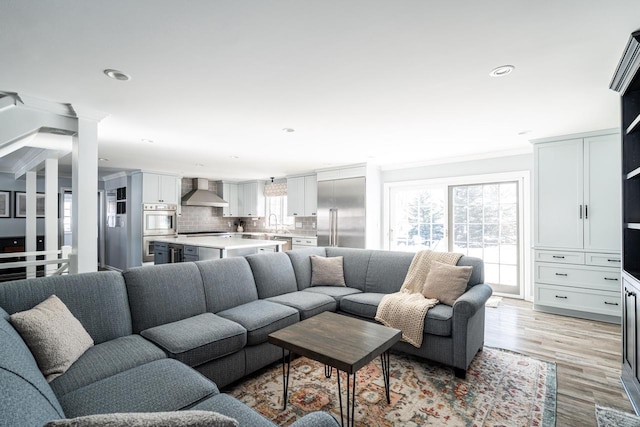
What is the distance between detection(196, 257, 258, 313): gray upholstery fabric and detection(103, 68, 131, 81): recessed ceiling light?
5.28 feet

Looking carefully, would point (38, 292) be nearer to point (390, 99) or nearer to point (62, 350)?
point (62, 350)

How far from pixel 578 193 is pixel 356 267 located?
2.98m

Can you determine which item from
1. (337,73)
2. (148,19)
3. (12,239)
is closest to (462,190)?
(337,73)

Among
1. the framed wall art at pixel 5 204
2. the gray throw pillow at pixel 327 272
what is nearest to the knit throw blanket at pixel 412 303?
the gray throw pillow at pixel 327 272

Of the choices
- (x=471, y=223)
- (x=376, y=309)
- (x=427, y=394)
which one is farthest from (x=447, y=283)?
(x=471, y=223)

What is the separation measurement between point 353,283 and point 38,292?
290 centimetres

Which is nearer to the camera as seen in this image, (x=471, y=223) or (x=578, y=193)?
(x=578, y=193)

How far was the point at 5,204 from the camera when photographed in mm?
7238

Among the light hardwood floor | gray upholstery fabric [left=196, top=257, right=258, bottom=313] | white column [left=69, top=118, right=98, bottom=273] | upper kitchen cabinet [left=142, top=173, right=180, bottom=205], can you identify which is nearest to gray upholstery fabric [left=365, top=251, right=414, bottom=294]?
the light hardwood floor

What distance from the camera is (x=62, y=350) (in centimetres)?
167

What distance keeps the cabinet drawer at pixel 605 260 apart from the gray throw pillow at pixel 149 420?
4786 mm

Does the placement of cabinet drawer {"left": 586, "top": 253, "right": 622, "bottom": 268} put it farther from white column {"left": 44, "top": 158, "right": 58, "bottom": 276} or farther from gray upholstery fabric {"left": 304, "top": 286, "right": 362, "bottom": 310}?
white column {"left": 44, "top": 158, "right": 58, "bottom": 276}

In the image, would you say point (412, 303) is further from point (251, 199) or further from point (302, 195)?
point (251, 199)

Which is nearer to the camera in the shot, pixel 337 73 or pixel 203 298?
pixel 337 73
